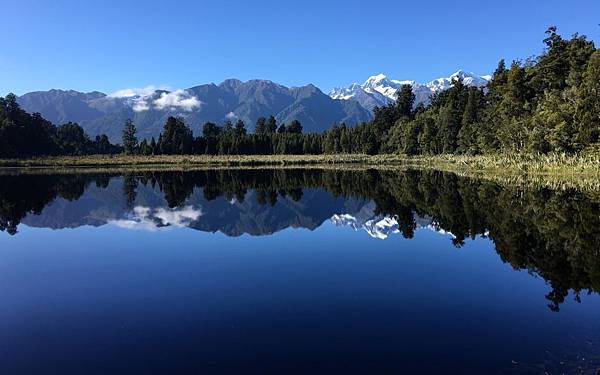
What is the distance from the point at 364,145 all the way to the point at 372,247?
457ft

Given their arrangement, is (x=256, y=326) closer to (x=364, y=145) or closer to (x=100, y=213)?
(x=100, y=213)

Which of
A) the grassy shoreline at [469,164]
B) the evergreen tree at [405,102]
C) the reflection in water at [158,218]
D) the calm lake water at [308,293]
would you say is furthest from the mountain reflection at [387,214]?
the evergreen tree at [405,102]

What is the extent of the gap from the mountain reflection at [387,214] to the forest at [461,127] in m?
24.6

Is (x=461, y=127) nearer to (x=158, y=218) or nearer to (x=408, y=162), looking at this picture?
(x=408, y=162)

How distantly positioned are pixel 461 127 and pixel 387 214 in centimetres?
8343

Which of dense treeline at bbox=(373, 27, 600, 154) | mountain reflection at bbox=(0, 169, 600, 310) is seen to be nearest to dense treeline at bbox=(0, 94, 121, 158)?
mountain reflection at bbox=(0, 169, 600, 310)

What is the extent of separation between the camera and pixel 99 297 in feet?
45.5

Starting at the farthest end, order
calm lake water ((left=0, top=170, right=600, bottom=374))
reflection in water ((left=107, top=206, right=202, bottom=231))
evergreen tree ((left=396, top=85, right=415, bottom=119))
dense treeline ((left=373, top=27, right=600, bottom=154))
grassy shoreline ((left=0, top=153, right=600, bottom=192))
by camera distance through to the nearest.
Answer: evergreen tree ((left=396, top=85, right=415, bottom=119)) < dense treeline ((left=373, top=27, right=600, bottom=154)) < grassy shoreline ((left=0, top=153, right=600, bottom=192)) < reflection in water ((left=107, top=206, right=202, bottom=231)) < calm lake water ((left=0, top=170, right=600, bottom=374))

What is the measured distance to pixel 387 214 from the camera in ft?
103

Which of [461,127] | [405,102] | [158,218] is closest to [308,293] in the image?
[158,218]

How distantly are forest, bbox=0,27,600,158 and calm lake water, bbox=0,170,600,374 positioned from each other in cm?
3620

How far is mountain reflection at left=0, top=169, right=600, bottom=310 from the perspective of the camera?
60.2ft

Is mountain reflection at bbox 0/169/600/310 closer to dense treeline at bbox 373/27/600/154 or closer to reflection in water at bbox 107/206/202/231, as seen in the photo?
reflection in water at bbox 107/206/202/231

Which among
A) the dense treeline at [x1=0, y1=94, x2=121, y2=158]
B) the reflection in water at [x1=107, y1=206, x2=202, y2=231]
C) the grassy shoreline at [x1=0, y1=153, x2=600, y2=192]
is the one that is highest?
the dense treeline at [x1=0, y1=94, x2=121, y2=158]
